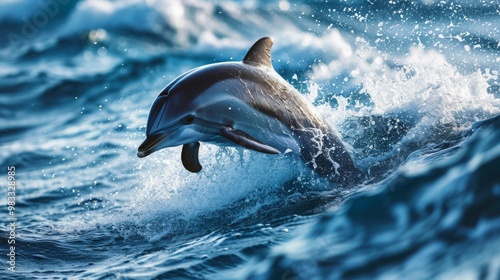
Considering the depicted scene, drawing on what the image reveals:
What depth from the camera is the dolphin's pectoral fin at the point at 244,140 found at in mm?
6348

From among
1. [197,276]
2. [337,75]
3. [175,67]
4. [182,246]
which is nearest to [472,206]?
[197,276]

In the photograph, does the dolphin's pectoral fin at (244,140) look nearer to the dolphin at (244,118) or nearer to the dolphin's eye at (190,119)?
the dolphin at (244,118)

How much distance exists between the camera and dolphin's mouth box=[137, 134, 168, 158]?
618cm

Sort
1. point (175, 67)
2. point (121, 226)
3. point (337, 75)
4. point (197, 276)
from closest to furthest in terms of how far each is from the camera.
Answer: point (197, 276), point (121, 226), point (337, 75), point (175, 67)

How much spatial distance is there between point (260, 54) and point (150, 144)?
6.54ft

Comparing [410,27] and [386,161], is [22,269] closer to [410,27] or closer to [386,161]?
[386,161]

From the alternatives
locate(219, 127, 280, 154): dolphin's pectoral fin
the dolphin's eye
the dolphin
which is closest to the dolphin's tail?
the dolphin

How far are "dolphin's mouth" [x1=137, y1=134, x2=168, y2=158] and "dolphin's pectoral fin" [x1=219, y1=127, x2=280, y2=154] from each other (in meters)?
0.63

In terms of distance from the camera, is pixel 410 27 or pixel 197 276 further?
pixel 410 27

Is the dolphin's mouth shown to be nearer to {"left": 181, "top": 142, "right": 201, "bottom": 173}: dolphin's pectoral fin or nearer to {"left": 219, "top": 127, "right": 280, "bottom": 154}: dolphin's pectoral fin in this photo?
{"left": 219, "top": 127, "right": 280, "bottom": 154}: dolphin's pectoral fin

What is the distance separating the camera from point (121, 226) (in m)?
7.37

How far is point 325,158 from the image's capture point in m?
7.40

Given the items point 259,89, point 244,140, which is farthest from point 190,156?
point 259,89

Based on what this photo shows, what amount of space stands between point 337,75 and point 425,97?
513cm
